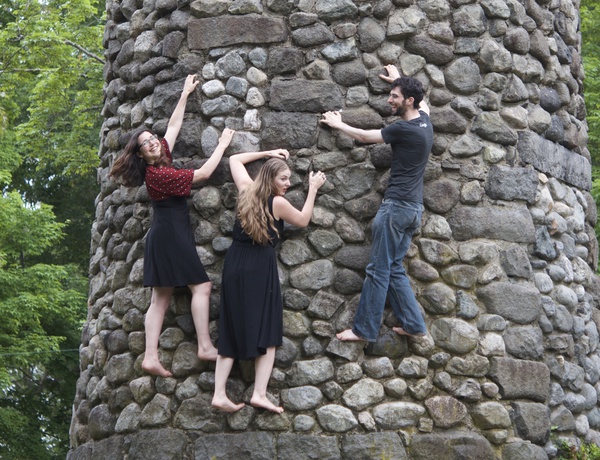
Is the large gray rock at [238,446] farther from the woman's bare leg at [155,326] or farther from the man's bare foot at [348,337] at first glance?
the man's bare foot at [348,337]

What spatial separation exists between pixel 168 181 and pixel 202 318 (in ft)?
3.32

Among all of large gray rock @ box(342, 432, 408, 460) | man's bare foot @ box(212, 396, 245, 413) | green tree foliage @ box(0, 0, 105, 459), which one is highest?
man's bare foot @ box(212, 396, 245, 413)

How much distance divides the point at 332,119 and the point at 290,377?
1.88 meters

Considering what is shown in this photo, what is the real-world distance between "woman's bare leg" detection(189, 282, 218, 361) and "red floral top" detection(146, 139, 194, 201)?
69 centimetres

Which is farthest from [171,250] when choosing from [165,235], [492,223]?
[492,223]

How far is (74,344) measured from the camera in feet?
59.8

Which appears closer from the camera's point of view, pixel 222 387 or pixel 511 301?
pixel 222 387

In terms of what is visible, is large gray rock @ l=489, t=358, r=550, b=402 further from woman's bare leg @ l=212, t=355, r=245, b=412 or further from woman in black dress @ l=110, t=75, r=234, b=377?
woman in black dress @ l=110, t=75, r=234, b=377

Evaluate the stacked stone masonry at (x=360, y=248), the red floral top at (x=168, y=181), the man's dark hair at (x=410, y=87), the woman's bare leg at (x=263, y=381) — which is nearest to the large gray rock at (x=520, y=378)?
the stacked stone masonry at (x=360, y=248)

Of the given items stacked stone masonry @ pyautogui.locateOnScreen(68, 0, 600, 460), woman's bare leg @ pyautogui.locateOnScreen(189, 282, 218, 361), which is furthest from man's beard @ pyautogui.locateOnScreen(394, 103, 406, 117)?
woman's bare leg @ pyautogui.locateOnScreen(189, 282, 218, 361)

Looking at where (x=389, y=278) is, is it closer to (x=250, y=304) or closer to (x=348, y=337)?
(x=348, y=337)

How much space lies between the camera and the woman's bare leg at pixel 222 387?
24.8ft

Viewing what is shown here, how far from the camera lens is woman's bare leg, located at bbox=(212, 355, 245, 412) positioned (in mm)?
7555

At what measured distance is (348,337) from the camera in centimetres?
768
